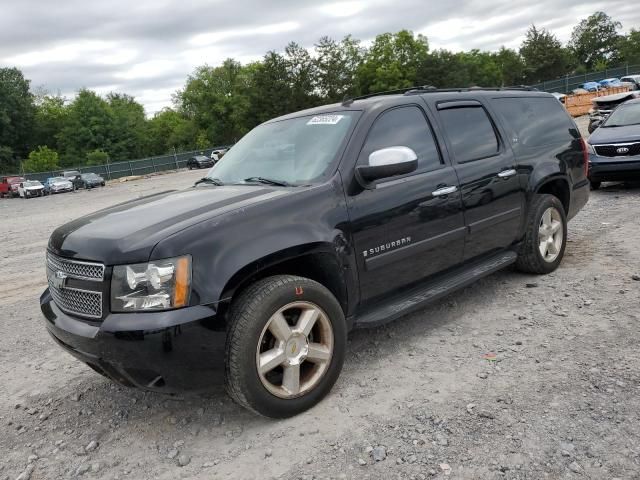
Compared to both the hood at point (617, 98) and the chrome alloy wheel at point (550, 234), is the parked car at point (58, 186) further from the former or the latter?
the chrome alloy wheel at point (550, 234)

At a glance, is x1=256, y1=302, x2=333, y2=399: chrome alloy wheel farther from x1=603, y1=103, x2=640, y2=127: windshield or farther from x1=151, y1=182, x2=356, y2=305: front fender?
x1=603, y1=103, x2=640, y2=127: windshield

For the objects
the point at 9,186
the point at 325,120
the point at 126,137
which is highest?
the point at 126,137

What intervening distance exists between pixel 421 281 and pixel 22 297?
202 inches

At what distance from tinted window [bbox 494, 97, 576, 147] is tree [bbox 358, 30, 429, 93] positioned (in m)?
70.5

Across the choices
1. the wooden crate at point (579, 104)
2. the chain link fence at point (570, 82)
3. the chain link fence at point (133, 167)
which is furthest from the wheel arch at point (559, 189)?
the chain link fence at point (570, 82)

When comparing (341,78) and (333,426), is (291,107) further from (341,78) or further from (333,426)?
(333,426)

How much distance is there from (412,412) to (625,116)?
9.64m

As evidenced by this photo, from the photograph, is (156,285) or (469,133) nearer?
(156,285)

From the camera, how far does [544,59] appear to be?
3022 inches

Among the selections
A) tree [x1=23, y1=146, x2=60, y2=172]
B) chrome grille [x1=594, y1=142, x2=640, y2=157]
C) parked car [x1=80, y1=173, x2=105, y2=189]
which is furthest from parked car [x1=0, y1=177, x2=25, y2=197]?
chrome grille [x1=594, y1=142, x2=640, y2=157]

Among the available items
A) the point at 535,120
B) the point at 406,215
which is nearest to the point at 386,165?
the point at 406,215

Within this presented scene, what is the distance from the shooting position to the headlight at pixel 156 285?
107 inches

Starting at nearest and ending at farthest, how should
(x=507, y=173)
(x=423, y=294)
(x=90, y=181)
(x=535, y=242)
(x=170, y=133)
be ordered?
(x=423, y=294) < (x=507, y=173) < (x=535, y=242) < (x=90, y=181) < (x=170, y=133)

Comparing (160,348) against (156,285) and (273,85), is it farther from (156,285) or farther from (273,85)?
(273,85)
